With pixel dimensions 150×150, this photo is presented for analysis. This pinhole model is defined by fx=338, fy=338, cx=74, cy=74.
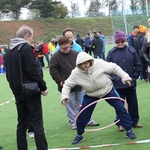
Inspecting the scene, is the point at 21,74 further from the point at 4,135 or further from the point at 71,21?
the point at 71,21

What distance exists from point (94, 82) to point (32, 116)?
120cm

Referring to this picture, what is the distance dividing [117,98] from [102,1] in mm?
83742

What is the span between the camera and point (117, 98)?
5.76 metres

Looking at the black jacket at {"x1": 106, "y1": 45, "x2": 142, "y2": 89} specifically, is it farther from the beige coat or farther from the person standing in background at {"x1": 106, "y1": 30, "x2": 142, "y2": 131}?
the beige coat

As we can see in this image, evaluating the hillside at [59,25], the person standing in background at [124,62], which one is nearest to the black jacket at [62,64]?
the person standing in background at [124,62]

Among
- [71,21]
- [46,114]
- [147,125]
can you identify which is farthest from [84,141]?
[71,21]

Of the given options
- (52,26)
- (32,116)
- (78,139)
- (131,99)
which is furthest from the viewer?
(52,26)

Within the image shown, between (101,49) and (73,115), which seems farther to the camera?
(101,49)

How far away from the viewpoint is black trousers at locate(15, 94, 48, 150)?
5.02 meters

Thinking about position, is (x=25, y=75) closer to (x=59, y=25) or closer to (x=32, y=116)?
(x=32, y=116)

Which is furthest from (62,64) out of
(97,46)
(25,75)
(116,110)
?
(97,46)

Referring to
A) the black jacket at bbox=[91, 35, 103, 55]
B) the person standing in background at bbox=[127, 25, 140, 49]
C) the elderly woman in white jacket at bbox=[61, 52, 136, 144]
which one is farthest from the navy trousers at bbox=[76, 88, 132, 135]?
the black jacket at bbox=[91, 35, 103, 55]

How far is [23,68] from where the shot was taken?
16.1ft

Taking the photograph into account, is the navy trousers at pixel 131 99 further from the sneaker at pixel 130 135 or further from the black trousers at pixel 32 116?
the black trousers at pixel 32 116
